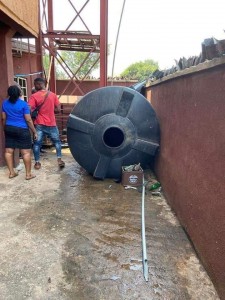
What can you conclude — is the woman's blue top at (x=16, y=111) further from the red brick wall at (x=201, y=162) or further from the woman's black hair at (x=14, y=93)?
the red brick wall at (x=201, y=162)

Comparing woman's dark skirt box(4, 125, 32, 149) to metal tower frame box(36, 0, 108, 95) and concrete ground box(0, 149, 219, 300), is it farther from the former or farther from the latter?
metal tower frame box(36, 0, 108, 95)

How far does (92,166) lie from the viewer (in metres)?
4.93

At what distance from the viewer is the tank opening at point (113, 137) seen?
4922 millimetres

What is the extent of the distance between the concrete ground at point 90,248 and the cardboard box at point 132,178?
8.5 inches

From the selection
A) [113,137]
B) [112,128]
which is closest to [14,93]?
[112,128]

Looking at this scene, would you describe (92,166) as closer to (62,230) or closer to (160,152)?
(160,152)

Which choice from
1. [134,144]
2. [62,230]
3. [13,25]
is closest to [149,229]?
[62,230]

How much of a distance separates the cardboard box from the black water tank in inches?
10.8

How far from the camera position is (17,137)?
490 centimetres

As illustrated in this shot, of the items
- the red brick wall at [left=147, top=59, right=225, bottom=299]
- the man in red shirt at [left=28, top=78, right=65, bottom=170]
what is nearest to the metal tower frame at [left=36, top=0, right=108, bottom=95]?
the man in red shirt at [left=28, top=78, right=65, bottom=170]

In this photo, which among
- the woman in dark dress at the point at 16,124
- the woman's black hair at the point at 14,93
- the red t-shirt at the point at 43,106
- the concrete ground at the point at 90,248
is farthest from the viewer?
the red t-shirt at the point at 43,106

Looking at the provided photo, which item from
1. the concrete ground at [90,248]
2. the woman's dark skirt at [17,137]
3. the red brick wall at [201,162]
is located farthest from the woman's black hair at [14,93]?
the red brick wall at [201,162]

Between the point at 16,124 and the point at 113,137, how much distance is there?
1855mm

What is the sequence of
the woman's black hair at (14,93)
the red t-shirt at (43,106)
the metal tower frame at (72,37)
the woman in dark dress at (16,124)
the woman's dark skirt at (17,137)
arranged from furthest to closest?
the metal tower frame at (72,37), the red t-shirt at (43,106), the woman's dark skirt at (17,137), the woman in dark dress at (16,124), the woman's black hair at (14,93)
